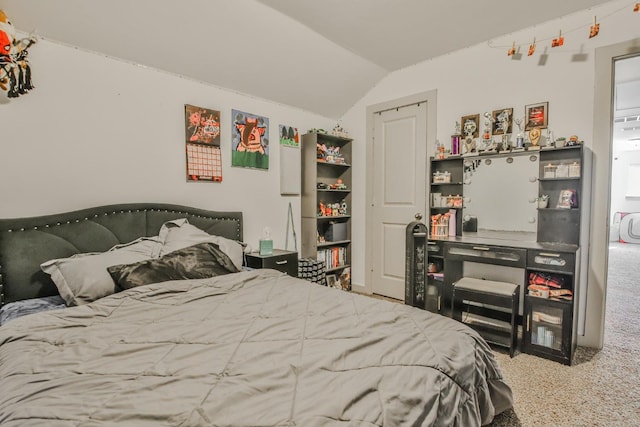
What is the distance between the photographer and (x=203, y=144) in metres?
2.85

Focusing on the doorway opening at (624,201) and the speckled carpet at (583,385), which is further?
the doorway opening at (624,201)

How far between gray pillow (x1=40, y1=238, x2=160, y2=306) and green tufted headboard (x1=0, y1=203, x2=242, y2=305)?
0.17m

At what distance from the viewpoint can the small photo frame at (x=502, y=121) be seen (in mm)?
2846

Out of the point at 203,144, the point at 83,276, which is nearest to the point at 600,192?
the point at 203,144

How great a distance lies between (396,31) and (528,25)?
1.16 m

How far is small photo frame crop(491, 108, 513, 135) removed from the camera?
285 centimetres

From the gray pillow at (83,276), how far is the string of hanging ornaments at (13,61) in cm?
106

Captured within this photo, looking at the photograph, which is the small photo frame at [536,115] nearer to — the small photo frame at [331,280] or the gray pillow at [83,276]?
the small photo frame at [331,280]

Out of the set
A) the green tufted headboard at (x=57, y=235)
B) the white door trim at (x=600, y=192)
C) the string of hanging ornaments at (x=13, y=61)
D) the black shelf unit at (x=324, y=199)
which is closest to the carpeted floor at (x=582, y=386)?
the white door trim at (x=600, y=192)

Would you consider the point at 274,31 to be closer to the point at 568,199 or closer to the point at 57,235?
the point at 57,235

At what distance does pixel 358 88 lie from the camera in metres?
3.81

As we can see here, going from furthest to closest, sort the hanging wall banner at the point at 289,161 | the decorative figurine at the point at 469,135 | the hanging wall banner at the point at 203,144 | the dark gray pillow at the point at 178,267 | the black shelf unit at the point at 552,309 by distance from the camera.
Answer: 1. the hanging wall banner at the point at 289,161
2. the decorative figurine at the point at 469,135
3. the hanging wall banner at the point at 203,144
4. the black shelf unit at the point at 552,309
5. the dark gray pillow at the point at 178,267

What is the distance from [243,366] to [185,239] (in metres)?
1.53

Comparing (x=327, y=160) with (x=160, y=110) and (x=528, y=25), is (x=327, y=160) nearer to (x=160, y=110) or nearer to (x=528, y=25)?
(x=160, y=110)
